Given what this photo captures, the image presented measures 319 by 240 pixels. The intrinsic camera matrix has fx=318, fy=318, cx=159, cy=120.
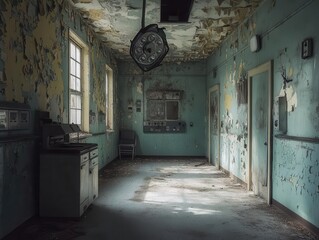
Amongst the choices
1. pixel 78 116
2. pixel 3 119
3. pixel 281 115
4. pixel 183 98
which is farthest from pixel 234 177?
pixel 3 119

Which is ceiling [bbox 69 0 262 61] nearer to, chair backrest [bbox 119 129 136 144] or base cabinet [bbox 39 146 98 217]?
base cabinet [bbox 39 146 98 217]

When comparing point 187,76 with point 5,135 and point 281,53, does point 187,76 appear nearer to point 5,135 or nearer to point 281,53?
point 281,53

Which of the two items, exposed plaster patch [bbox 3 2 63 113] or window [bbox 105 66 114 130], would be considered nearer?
exposed plaster patch [bbox 3 2 63 113]

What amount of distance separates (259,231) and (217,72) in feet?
18.8

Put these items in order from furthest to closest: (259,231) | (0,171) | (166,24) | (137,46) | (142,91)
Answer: (142,91) → (166,24) → (137,46) → (259,231) → (0,171)

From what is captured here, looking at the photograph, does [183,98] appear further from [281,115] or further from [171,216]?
[171,216]

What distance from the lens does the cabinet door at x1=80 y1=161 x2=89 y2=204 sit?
3.91 metres

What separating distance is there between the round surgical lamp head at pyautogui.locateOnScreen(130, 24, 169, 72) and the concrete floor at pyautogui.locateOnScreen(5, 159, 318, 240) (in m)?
2.15

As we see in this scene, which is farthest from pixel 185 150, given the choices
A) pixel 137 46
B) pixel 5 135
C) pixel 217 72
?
pixel 5 135

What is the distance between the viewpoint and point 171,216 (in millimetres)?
4062

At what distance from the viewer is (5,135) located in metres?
3.14

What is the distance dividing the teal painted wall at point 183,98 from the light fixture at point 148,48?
18.0 feet

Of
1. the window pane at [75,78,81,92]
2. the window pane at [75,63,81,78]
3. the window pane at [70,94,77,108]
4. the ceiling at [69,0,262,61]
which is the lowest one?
the window pane at [70,94,77,108]

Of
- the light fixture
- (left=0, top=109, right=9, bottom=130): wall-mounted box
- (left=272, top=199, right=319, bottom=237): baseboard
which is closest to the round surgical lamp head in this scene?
the light fixture
